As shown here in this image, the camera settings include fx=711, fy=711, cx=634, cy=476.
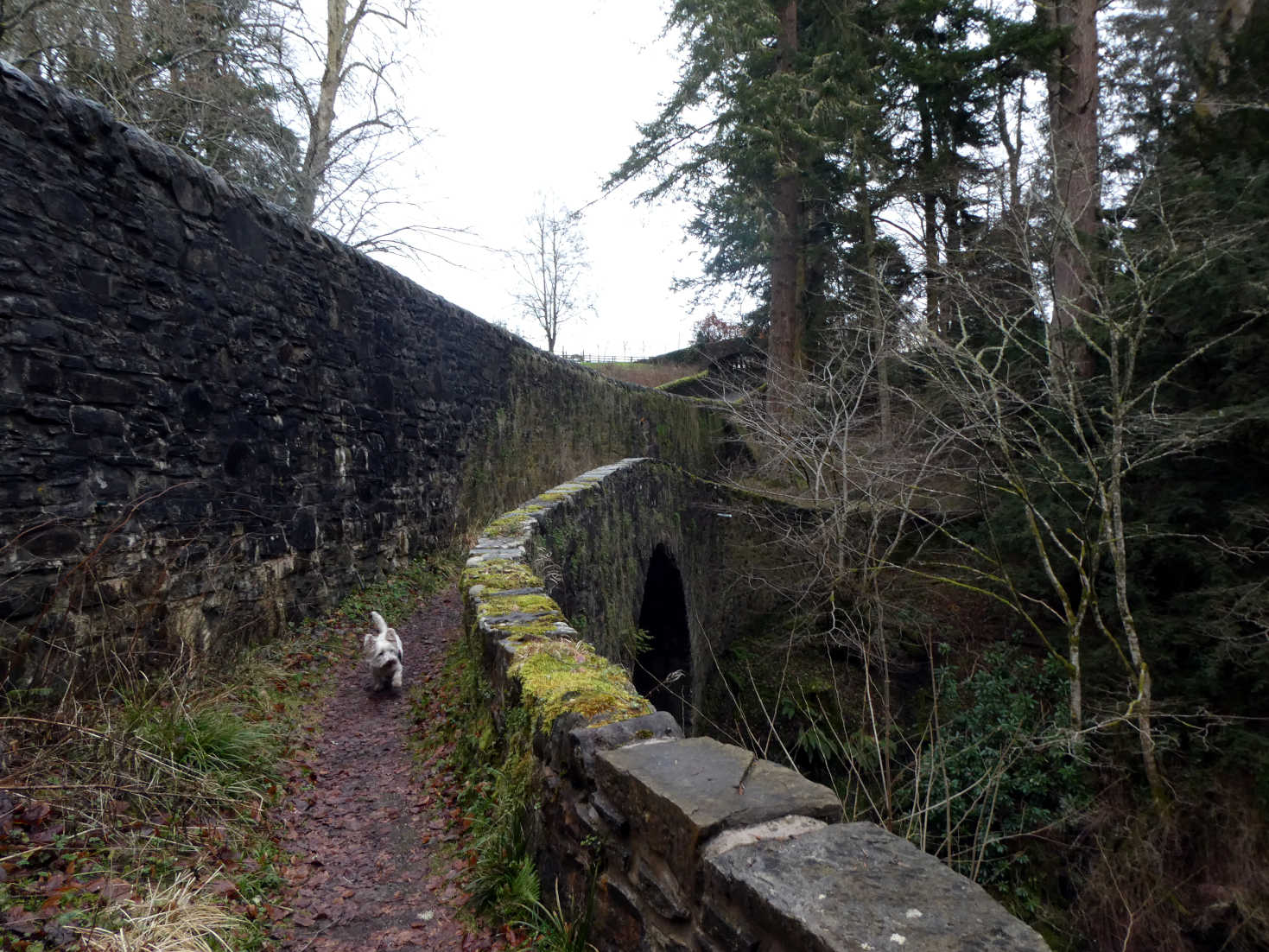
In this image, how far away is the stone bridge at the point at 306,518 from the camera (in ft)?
5.88

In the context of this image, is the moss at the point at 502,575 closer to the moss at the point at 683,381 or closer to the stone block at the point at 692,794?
the stone block at the point at 692,794

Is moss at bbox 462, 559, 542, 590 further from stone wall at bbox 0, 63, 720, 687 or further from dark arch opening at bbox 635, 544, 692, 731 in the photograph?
dark arch opening at bbox 635, 544, 692, 731

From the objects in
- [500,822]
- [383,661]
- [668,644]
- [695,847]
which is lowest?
[668,644]

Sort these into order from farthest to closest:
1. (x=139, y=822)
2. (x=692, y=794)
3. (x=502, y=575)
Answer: (x=502, y=575) < (x=139, y=822) < (x=692, y=794)

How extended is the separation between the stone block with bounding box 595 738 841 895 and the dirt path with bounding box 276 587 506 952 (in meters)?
0.85

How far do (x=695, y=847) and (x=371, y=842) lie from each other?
2059 mm

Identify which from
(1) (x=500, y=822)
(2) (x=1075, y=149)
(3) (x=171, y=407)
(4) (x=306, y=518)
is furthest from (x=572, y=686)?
(2) (x=1075, y=149)

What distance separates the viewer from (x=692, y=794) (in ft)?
6.32

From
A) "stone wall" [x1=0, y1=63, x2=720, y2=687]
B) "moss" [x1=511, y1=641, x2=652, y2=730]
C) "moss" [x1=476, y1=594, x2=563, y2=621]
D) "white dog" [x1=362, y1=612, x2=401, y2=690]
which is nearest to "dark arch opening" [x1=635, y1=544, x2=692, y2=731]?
"stone wall" [x1=0, y1=63, x2=720, y2=687]

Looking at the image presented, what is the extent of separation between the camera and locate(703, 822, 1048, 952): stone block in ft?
4.64

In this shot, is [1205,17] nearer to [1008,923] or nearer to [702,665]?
[702,665]

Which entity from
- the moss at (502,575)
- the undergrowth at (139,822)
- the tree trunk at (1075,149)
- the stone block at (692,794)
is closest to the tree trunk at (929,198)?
the tree trunk at (1075,149)

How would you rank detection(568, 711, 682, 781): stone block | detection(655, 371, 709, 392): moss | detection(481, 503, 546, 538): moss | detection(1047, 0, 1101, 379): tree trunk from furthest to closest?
1. detection(655, 371, 709, 392): moss
2. detection(1047, 0, 1101, 379): tree trunk
3. detection(481, 503, 546, 538): moss
4. detection(568, 711, 682, 781): stone block

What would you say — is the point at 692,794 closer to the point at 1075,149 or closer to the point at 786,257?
the point at 1075,149
